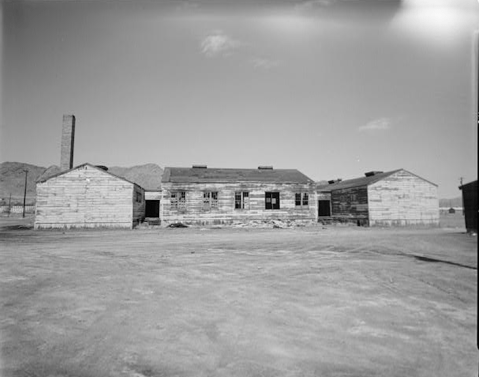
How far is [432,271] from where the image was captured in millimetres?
5949

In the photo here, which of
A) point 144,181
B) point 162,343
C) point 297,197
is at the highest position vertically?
point 144,181

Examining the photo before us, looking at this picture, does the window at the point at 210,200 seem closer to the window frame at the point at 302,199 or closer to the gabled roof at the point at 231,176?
the gabled roof at the point at 231,176

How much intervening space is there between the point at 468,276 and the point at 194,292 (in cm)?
506

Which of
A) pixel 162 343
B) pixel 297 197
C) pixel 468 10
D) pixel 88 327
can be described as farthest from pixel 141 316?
pixel 297 197

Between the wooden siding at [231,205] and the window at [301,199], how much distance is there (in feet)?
0.92

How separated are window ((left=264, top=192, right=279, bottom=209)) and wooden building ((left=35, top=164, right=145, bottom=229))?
39.4 ft

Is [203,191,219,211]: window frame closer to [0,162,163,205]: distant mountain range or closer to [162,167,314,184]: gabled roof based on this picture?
[162,167,314,184]: gabled roof

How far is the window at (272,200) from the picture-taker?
26.7 meters

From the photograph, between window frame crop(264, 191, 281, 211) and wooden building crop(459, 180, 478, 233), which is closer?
wooden building crop(459, 180, 478, 233)

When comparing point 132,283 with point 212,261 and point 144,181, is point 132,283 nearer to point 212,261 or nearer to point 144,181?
point 212,261

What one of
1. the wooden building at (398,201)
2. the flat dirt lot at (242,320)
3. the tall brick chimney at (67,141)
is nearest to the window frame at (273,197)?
the wooden building at (398,201)

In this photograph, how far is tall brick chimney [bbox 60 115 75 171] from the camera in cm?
2469

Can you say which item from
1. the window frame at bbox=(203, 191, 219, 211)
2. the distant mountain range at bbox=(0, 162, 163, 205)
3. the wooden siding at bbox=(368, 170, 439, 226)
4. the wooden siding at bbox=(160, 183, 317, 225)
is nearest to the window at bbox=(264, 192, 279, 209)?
the wooden siding at bbox=(160, 183, 317, 225)

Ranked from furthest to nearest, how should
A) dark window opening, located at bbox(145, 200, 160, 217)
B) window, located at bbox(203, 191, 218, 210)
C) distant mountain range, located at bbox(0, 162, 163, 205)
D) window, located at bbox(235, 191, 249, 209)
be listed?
distant mountain range, located at bbox(0, 162, 163, 205) → dark window opening, located at bbox(145, 200, 160, 217) → window, located at bbox(235, 191, 249, 209) → window, located at bbox(203, 191, 218, 210)
